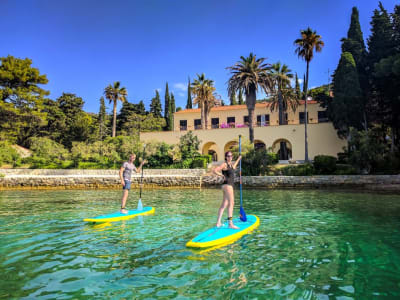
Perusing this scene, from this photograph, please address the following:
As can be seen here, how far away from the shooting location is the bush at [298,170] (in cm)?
2650

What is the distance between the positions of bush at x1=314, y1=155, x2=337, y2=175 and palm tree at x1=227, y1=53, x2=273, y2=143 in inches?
429

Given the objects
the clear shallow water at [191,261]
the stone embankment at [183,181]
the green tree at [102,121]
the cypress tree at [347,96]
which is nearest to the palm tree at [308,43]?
the cypress tree at [347,96]

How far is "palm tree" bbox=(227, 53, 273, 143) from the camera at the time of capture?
108ft

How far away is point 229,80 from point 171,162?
39.6 feet

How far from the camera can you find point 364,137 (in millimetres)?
23969

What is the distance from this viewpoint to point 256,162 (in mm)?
27953

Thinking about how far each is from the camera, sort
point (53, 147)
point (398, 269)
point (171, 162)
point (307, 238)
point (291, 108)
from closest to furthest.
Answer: point (398, 269), point (307, 238), point (171, 162), point (53, 147), point (291, 108)

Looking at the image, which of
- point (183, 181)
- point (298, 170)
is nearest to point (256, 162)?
point (298, 170)

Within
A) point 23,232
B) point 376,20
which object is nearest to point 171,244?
point 23,232

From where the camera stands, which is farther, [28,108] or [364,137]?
[28,108]

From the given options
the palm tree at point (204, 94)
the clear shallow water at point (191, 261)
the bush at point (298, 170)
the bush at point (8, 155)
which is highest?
the palm tree at point (204, 94)

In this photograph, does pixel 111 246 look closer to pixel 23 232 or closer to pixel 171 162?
pixel 23 232

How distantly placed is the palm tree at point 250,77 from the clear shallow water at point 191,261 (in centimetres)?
2546

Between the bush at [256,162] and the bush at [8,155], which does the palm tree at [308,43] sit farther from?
the bush at [8,155]
